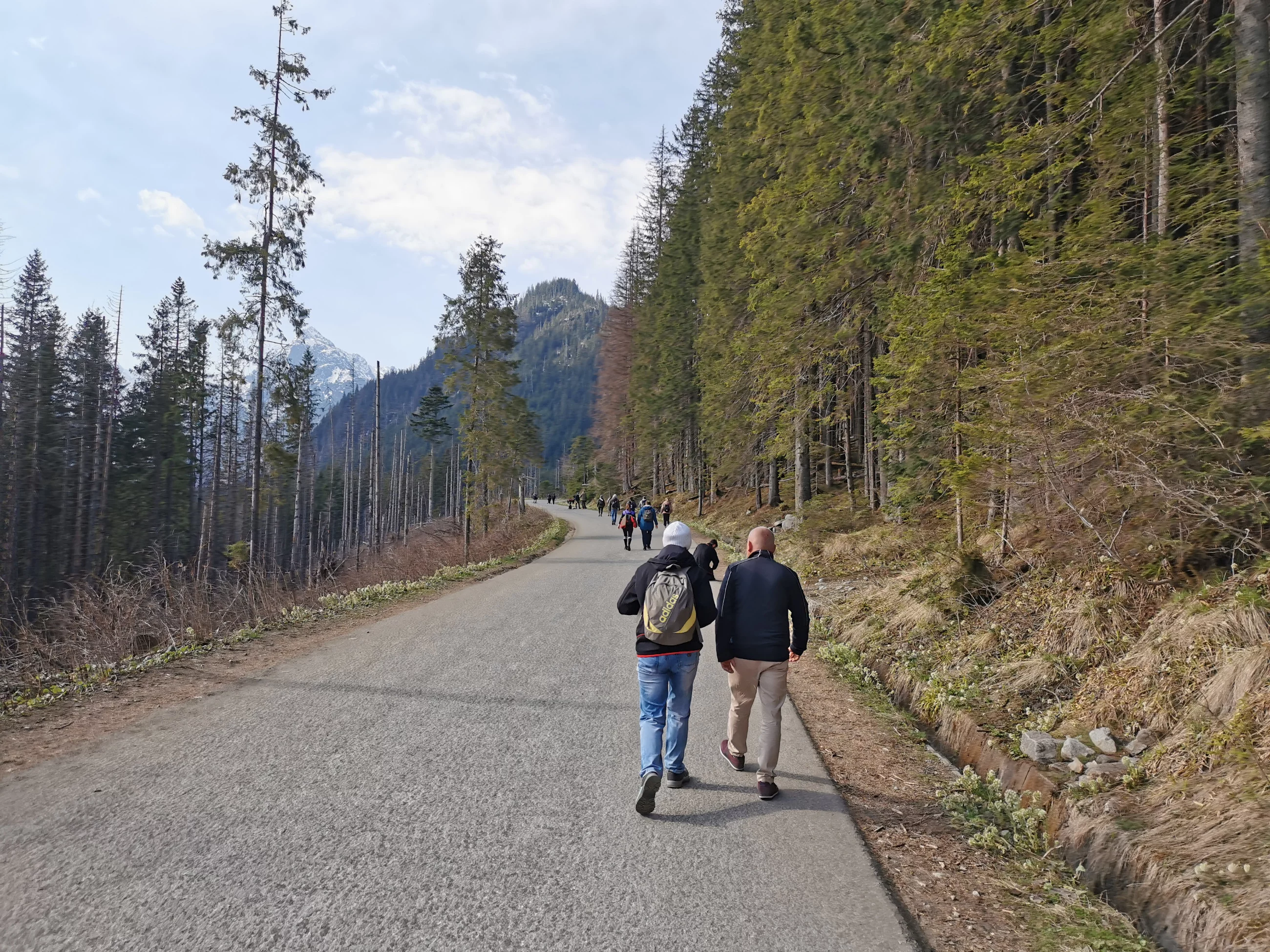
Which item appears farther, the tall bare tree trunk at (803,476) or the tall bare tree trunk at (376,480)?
the tall bare tree trunk at (376,480)

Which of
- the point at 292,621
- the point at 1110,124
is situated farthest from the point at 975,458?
the point at 292,621

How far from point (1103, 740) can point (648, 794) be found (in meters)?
3.14

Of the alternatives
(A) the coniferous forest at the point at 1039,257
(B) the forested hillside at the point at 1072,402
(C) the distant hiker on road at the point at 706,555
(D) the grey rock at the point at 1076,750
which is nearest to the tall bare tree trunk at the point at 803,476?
(A) the coniferous forest at the point at 1039,257

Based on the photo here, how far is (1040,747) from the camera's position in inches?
176

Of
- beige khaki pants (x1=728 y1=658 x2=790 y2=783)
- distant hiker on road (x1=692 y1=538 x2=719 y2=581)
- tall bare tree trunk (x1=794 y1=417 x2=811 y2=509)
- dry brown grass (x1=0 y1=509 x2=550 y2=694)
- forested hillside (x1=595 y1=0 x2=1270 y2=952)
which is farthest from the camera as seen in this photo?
tall bare tree trunk (x1=794 y1=417 x2=811 y2=509)

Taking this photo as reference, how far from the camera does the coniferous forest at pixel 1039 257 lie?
484 cm

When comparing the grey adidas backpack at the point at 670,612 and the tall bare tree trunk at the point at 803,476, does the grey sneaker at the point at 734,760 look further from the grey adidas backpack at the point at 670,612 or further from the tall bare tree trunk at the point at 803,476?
the tall bare tree trunk at the point at 803,476

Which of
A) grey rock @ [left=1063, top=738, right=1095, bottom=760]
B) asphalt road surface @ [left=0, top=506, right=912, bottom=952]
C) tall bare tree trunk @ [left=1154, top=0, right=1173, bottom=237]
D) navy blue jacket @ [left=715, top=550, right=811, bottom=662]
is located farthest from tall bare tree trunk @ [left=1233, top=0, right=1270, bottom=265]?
asphalt road surface @ [left=0, top=506, right=912, bottom=952]

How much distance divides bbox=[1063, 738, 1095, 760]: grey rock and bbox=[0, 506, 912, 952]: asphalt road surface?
1636 millimetres

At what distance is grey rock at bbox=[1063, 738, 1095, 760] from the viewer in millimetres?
4207

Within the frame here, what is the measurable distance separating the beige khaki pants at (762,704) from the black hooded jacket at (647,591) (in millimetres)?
468

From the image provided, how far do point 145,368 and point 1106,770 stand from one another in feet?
168

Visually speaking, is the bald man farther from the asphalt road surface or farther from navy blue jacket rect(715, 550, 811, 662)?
the asphalt road surface

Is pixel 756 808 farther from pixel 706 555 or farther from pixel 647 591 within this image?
pixel 706 555
